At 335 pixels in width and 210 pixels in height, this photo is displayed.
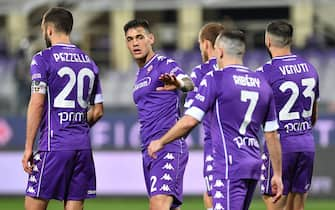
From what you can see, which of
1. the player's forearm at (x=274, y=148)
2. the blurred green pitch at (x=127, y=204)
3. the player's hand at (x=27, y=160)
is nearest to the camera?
the player's forearm at (x=274, y=148)

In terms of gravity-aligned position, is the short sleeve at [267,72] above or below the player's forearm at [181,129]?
above

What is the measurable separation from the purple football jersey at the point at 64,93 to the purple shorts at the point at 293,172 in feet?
6.57

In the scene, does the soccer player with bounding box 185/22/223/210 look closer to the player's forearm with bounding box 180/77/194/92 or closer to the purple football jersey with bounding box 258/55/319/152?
the purple football jersey with bounding box 258/55/319/152

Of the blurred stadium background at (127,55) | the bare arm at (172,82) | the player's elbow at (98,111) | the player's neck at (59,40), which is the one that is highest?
the player's neck at (59,40)

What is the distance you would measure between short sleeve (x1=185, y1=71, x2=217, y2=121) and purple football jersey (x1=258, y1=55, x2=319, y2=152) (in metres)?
2.25

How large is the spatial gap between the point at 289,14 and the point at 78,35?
5.58m

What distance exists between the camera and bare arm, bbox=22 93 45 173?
10398 millimetres

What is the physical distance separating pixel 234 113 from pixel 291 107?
89.1 inches

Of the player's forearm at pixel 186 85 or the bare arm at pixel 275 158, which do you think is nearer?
the bare arm at pixel 275 158

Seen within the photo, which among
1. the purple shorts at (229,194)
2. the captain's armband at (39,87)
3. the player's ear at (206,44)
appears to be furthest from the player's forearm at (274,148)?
the player's ear at (206,44)

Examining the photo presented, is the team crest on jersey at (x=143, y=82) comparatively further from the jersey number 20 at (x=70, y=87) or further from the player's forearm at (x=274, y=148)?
the player's forearm at (x=274, y=148)

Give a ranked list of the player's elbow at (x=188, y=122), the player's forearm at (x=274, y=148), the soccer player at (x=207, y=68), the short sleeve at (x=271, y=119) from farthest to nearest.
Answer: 1. the soccer player at (x=207, y=68)
2. the player's forearm at (x=274, y=148)
3. the short sleeve at (x=271, y=119)
4. the player's elbow at (x=188, y=122)

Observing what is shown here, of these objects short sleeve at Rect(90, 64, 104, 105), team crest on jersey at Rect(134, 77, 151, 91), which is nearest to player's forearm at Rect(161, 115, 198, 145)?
short sleeve at Rect(90, 64, 104, 105)

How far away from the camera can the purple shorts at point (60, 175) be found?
10.7 m
